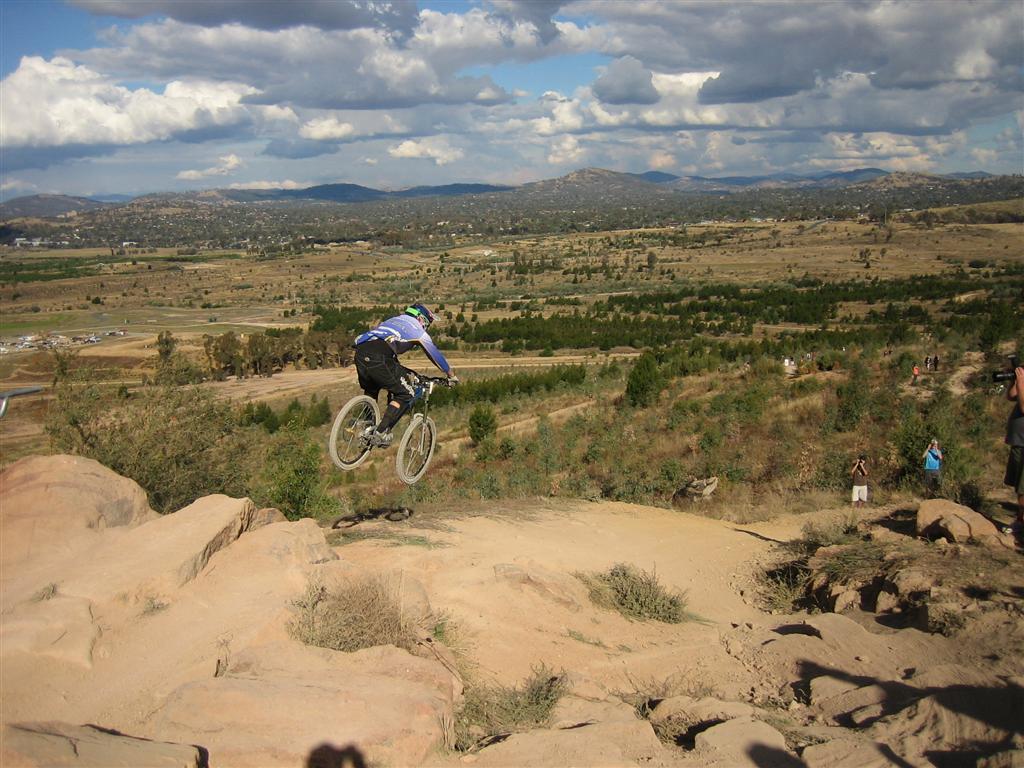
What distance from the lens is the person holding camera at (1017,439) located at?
1105 centimetres

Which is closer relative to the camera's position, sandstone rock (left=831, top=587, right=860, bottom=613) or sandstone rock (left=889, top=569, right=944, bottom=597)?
sandstone rock (left=889, top=569, right=944, bottom=597)

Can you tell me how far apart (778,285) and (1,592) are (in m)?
102

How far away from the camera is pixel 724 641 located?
389 inches

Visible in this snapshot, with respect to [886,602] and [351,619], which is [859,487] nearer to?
[886,602]

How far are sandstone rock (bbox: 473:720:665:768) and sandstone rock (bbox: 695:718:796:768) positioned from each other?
43 cm

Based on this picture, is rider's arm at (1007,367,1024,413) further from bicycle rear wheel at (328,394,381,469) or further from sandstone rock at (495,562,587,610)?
bicycle rear wheel at (328,394,381,469)

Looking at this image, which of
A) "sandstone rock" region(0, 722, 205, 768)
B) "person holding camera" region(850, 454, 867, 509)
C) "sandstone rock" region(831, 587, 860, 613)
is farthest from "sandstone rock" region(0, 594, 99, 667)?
"person holding camera" region(850, 454, 867, 509)

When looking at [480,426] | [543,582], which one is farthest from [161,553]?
[480,426]

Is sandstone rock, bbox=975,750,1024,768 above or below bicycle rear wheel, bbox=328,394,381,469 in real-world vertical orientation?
below

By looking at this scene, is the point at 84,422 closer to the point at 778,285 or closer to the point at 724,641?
the point at 724,641

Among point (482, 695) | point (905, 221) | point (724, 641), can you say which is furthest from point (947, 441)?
point (905, 221)

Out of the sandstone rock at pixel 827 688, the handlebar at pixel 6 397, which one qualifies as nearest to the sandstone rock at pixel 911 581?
the sandstone rock at pixel 827 688

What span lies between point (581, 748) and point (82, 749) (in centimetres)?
363

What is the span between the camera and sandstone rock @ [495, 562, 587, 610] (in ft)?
33.5
